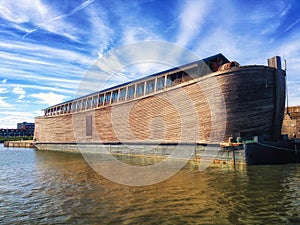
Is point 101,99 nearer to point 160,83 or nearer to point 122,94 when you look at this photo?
point 122,94

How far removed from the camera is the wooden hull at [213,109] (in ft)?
58.9

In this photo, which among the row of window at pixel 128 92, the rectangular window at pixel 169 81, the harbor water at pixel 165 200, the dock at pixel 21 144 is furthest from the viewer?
the dock at pixel 21 144


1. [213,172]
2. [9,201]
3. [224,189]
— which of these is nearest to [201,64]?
[213,172]

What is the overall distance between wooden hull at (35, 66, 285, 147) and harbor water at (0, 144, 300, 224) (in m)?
4.41

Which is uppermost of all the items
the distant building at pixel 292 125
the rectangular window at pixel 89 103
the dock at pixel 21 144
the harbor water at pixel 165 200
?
the rectangular window at pixel 89 103

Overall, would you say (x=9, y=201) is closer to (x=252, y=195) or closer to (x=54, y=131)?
(x=252, y=195)

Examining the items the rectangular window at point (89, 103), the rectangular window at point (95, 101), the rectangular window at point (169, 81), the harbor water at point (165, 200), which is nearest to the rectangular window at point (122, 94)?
the rectangular window at point (95, 101)

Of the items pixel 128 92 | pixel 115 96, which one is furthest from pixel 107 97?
pixel 128 92

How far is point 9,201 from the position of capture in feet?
35.0

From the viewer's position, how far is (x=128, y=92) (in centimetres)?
2934

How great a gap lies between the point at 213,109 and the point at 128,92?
42.4 feet

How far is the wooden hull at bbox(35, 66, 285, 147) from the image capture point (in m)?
18.0

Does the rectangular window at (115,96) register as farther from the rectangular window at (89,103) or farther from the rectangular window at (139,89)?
the rectangular window at (89,103)

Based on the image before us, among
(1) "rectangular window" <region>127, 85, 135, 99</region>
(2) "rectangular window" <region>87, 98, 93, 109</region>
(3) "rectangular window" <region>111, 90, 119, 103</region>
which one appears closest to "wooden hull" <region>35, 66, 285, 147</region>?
(1) "rectangular window" <region>127, 85, 135, 99</region>
